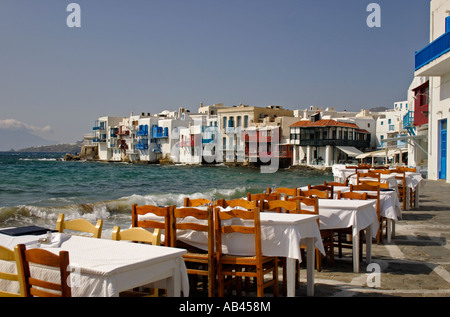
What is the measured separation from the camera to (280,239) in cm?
509

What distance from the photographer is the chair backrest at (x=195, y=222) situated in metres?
5.20

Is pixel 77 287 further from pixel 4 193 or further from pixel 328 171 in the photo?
pixel 328 171

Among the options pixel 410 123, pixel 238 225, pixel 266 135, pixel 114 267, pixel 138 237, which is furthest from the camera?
pixel 266 135

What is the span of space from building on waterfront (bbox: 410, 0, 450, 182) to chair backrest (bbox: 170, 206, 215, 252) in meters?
18.1

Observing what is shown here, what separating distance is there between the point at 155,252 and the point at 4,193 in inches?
1187

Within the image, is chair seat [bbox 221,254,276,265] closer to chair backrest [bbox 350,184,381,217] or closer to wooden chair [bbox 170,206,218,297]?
wooden chair [bbox 170,206,218,297]

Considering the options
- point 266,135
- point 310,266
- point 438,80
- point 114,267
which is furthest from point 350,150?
point 114,267

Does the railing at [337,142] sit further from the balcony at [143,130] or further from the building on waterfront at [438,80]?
the building on waterfront at [438,80]

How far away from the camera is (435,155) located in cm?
2395

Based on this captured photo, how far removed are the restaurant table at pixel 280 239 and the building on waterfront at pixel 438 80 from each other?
57.5 ft

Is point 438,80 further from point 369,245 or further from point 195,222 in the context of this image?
point 195,222

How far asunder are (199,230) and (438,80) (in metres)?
22.1

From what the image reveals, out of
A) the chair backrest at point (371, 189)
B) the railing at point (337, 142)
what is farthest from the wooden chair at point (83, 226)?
the railing at point (337, 142)

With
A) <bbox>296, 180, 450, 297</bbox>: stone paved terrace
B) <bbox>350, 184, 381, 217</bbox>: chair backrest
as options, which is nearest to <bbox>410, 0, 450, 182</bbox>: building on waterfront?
<bbox>296, 180, 450, 297</bbox>: stone paved terrace
